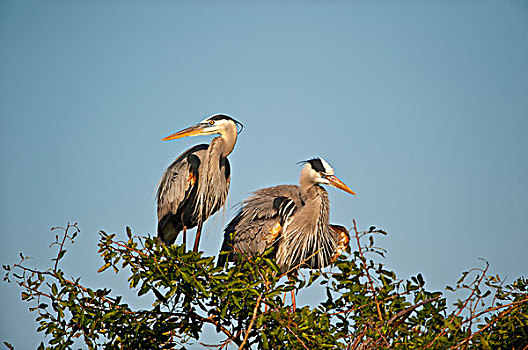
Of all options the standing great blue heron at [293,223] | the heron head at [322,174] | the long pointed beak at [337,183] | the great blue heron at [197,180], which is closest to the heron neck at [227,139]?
the great blue heron at [197,180]

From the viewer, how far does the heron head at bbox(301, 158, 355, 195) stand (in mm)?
5086

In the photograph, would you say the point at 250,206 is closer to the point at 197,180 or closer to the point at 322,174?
the point at 197,180

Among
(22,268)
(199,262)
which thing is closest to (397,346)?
(199,262)

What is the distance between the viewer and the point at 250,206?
5453 mm

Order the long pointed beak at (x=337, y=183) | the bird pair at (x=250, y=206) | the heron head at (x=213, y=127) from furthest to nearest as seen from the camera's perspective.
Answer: the heron head at (x=213, y=127), the bird pair at (x=250, y=206), the long pointed beak at (x=337, y=183)

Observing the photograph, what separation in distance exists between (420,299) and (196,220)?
3.77 metres

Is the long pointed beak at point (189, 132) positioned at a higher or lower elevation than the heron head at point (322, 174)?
higher

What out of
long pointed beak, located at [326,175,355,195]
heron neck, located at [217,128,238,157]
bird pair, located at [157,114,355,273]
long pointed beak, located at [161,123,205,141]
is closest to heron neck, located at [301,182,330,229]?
bird pair, located at [157,114,355,273]

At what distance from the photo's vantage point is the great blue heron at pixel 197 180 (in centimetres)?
557

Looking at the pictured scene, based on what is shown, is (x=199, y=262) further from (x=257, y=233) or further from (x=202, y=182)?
(x=202, y=182)

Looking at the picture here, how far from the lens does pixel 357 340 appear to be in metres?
2.24

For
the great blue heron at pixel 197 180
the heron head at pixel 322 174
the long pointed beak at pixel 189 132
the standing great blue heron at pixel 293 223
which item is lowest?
the standing great blue heron at pixel 293 223

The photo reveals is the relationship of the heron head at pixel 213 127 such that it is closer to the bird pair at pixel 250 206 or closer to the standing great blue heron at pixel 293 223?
the bird pair at pixel 250 206

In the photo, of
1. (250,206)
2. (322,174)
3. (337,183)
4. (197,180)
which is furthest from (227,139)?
(337,183)
